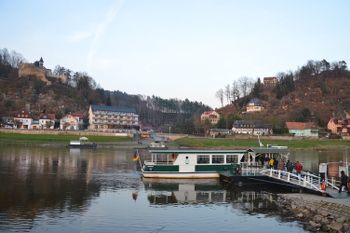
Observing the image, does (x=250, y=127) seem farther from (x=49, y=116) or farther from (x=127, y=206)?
(x=127, y=206)

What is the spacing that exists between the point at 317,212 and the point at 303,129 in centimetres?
14088

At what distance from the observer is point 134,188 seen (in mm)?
40750

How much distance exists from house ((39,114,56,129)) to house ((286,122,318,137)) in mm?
95941

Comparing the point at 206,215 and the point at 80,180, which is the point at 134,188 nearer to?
the point at 80,180

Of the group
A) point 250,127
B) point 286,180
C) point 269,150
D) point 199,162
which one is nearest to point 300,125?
point 250,127

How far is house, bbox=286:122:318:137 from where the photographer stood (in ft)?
529

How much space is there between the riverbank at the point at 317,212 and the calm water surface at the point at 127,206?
2.82ft

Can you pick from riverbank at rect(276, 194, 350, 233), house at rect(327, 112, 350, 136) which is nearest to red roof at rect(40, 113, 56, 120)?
house at rect(327, 112, 350, 136)

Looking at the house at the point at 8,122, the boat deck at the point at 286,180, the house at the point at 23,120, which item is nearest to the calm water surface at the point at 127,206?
the boat deck at the point at 286,180

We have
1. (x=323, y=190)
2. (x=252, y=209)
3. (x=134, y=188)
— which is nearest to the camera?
(x=252, y=209)

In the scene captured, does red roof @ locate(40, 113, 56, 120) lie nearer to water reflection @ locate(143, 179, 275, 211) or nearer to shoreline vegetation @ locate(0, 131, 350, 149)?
shoreline vegetation @ locate(0, 131, 350, 149)

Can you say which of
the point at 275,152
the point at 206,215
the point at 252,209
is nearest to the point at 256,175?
the point at 275,152

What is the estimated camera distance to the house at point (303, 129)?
161 metres

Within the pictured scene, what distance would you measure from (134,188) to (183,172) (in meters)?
9.30
